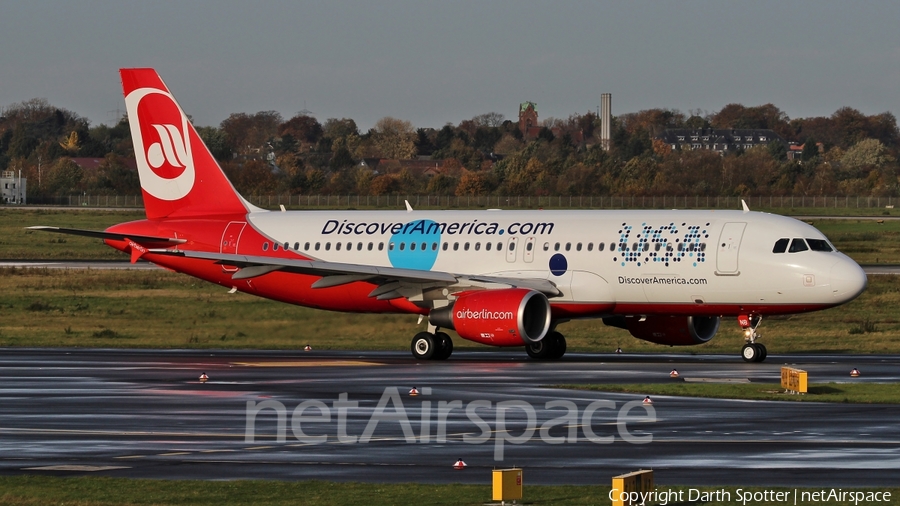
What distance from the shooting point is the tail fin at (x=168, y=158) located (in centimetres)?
4712

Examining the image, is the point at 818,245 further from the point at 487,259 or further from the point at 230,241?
the point at 230,241

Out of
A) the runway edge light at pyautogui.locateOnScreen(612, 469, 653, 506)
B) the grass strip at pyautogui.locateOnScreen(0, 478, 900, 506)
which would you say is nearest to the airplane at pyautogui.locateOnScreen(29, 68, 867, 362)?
the grass strip at pyautogui.locateOnScreen(0, 478, 900, 506)

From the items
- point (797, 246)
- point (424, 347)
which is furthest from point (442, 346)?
point (797, 246)

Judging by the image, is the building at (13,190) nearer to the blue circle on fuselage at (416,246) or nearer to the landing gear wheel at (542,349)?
the blue circle on fuselage at (416,246)

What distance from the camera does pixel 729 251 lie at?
127 feet

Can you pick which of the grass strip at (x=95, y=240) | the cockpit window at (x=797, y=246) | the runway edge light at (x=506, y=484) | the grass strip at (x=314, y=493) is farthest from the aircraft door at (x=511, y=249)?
the grass strip at (x=95, y=240)

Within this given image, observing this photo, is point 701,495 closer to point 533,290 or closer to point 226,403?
point 226,403

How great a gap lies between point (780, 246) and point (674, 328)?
434 cm

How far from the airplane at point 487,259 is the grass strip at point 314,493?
806 inches

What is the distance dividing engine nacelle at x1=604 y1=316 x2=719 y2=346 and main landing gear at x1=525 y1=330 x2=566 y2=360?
2.01 m

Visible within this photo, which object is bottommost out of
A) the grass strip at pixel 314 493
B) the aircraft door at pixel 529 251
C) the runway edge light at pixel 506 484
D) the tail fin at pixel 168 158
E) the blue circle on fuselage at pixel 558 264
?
the grass strip at pixel 314 493

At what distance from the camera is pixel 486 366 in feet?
125

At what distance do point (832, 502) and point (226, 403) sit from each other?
1445cm

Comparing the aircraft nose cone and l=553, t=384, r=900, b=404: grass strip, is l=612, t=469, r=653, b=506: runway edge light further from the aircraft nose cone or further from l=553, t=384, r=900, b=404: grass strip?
the aircraft nose cone
